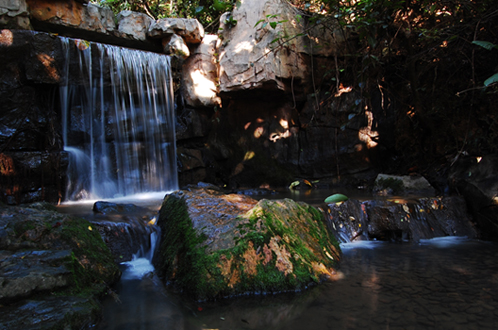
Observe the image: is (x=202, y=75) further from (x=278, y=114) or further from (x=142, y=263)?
(x=142, y=263)

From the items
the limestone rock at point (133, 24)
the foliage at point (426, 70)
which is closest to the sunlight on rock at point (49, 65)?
the limestone rock at point (133, 24)

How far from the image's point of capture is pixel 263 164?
8.84 meters

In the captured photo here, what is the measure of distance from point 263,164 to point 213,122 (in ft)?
6.17

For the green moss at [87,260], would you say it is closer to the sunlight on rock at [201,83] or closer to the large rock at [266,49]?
the large rock at [266,49]

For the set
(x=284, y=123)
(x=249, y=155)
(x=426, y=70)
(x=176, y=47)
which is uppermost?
(x=176, y=47)

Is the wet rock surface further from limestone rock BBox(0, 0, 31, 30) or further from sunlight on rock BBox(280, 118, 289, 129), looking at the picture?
sunlight on rock BBox(280, 118, 289, 129)

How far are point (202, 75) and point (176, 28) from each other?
1302mm

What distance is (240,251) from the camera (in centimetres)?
263

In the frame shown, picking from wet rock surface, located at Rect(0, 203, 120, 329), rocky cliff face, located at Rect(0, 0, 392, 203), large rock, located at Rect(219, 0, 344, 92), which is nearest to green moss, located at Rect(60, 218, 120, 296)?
wet rock surface, located at Rect(0, 203, 120, 329)

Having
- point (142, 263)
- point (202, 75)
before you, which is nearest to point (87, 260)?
point (142, 263)

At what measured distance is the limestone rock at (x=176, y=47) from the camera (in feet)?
27.4

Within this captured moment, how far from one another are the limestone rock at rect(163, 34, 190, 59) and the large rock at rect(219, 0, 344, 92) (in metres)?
1.05

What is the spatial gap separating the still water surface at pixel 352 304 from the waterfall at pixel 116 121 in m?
4.51

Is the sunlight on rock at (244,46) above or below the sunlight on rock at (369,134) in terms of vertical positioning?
above
